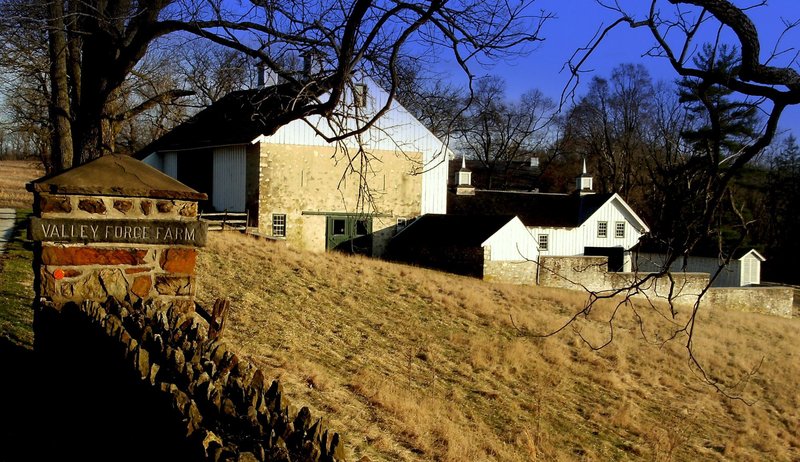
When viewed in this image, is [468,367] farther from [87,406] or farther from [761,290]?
[761,290]

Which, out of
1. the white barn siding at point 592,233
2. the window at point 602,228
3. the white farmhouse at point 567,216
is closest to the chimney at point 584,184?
the white farmhouse at point 567,216

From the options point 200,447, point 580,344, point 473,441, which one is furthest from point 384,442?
point 580,344

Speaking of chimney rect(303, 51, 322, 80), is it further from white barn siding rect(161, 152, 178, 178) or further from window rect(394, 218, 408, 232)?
white barn siding rect(161, 152, 178, 178)

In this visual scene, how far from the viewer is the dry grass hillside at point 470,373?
31.3 feet

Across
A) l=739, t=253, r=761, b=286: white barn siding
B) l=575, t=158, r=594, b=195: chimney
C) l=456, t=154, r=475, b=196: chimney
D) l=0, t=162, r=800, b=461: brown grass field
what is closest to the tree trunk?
l=0, t=162, r=800, b=461: brown grass field

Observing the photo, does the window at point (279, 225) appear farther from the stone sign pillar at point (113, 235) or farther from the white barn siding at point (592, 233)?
the stone sign pillar at point (113, 235)

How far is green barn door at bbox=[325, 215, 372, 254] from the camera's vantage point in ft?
113

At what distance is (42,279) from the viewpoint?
5.77 m

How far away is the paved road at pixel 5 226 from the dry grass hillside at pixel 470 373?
497cm

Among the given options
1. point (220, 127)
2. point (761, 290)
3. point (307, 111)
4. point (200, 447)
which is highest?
point (220, 127)

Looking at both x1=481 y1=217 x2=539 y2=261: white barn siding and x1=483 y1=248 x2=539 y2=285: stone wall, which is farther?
x1=481 y1=217 x2=539 y2=261: white barn siding

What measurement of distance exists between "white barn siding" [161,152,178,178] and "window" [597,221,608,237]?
2398 centimetres

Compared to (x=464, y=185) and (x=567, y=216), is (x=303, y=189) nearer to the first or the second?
(x=464, y=185)

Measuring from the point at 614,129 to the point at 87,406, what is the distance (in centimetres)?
5775
